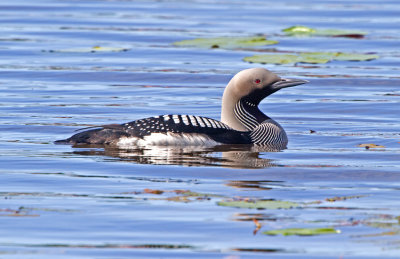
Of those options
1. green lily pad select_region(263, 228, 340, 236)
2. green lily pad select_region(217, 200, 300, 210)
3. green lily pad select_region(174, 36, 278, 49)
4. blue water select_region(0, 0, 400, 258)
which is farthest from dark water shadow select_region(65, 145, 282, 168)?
green lily pad select_region(174, 36, 278, 49)

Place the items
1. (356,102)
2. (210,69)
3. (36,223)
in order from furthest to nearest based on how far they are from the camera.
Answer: (210,69) < (356,102) < (36,223)

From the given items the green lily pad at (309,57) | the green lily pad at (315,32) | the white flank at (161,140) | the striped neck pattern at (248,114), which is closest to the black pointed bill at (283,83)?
the striped neck pattern at (248,114)

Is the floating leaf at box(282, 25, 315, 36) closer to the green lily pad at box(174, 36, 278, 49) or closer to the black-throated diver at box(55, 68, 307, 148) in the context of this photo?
the green lily pad at box(174, 36, 278, 49)

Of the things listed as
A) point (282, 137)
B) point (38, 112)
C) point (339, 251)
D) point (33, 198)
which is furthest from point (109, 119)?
point (339, 251)

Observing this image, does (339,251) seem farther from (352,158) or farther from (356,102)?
(356,102)

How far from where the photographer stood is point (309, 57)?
14.9 meters

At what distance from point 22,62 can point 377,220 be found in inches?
390

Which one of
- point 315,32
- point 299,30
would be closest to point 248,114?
point 299,30

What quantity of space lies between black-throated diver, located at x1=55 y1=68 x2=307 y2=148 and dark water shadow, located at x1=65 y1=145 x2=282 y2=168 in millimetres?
74

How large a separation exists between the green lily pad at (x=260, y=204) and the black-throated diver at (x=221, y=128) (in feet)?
8.15

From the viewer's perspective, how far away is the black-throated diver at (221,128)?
9031mm

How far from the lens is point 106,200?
673 centimetres

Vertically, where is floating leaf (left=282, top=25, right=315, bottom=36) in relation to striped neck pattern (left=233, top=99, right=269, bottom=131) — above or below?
above

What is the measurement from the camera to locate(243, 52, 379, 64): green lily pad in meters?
14.6
